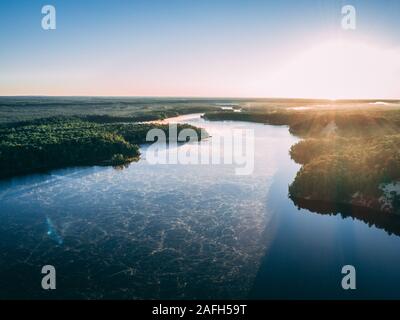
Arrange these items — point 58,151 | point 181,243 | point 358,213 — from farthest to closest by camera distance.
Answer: point 58,151, point 358,213, point 181,243

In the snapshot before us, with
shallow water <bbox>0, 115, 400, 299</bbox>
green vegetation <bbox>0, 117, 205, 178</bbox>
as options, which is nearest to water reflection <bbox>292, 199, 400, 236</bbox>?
shallow water <bbox>0, 115, 400, 299</bbox>

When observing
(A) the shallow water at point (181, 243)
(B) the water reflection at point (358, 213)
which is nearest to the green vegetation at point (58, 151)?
(A) the shallow water at point (181, 243)

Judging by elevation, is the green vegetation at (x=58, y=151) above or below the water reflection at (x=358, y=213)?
above

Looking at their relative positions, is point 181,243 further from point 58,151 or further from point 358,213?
point 58,151

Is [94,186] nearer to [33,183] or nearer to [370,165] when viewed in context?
[33,183]

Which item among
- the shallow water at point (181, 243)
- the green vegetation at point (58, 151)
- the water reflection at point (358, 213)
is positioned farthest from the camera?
the green vegetation at point (58, 151)

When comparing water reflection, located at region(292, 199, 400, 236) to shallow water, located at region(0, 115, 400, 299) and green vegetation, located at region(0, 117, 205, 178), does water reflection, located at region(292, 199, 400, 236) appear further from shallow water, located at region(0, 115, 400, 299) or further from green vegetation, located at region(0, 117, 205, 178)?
green vegetation, located at region(0, 117, 205, 178)

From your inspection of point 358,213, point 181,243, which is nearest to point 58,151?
point 181,243

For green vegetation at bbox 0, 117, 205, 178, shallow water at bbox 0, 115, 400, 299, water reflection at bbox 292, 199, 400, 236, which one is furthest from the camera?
green vegetation at bbox 0, 117, 205, 178

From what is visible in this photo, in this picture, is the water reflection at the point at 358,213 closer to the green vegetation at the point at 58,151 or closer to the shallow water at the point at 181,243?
the shallow water at the point at 181,243
